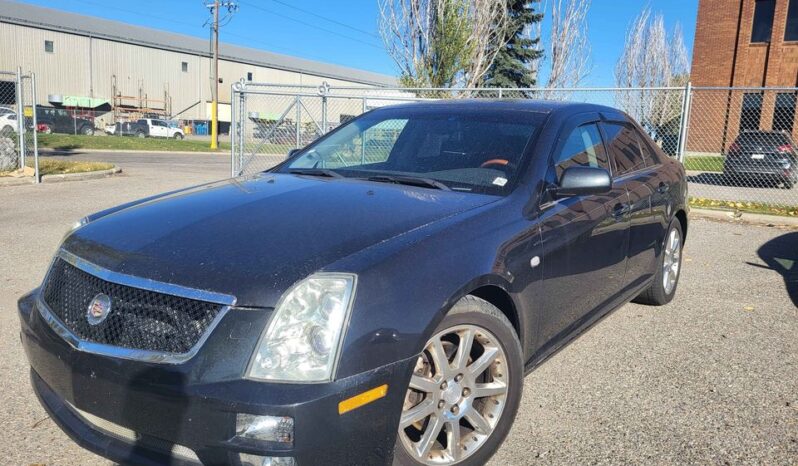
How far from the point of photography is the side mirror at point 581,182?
315 cm

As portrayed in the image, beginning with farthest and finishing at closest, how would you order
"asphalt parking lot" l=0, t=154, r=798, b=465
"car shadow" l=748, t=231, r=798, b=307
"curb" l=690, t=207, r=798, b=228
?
"curb" l=690, t=207, r=798, b=228 < "car shadow" l=748, t=231, r=798, b=307 < "asphalt parking lot" l=0, t=154, r=798, b=465

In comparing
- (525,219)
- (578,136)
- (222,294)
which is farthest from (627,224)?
(222,294)

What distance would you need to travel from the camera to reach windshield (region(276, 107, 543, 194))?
3287 millimetres

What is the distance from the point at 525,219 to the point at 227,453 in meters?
1.70

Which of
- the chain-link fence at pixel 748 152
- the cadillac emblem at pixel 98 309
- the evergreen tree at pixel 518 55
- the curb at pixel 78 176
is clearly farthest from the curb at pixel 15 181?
the evergreen tree at pixel 518 55

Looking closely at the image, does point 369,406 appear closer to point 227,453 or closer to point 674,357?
point 227,453

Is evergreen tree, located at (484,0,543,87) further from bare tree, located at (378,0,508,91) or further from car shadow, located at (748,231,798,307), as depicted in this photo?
car shadow, located at (748,231,798,307)

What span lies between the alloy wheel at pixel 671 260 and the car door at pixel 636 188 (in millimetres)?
440

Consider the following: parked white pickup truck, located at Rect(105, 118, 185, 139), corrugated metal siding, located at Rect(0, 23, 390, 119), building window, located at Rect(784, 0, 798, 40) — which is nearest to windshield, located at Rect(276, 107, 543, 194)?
building window, located at Rect(784, 0, 798, 40)

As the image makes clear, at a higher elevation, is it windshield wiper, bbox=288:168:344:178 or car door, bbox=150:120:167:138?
car door, bbox=150:120:167:138

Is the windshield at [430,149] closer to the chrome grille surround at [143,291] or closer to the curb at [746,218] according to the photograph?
the chrome grille surround at [143,291]

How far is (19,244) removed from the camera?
22.1 ft

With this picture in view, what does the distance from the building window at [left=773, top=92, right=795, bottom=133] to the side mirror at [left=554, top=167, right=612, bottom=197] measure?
25.2 metres

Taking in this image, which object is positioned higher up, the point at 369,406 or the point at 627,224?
the point at 627,224
